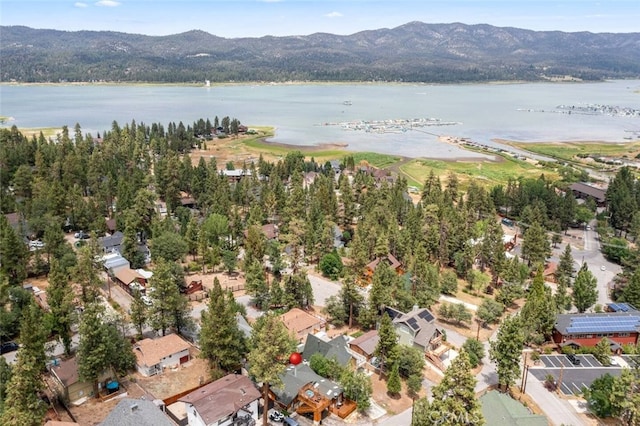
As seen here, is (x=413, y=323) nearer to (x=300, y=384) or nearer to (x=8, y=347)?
(x=300, y=384)

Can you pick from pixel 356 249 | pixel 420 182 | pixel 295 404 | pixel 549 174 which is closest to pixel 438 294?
pixel 356 249

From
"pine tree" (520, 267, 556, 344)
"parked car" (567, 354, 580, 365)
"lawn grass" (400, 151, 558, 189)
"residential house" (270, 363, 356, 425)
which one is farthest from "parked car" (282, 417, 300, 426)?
"lawn grass" (400, 151, 558, 189)

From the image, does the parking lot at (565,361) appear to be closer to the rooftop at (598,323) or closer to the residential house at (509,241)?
the rooftop at (598,323)

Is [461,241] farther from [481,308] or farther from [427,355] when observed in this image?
[427,355]

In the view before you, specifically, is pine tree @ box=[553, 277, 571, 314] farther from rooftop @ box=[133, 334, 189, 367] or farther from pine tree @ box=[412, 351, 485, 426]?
rooftop @ box=[133, 334, 189, 367]

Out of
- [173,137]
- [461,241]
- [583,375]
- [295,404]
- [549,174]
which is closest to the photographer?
[295,404]

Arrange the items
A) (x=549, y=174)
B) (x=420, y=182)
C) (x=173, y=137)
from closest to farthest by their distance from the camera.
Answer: (x=420, y=182)
(x=549, y=174)
(x=173, y=137)
